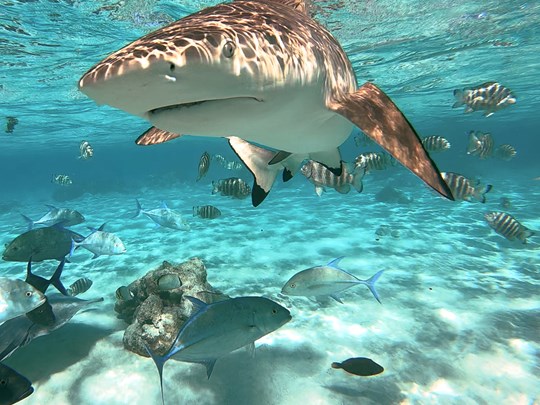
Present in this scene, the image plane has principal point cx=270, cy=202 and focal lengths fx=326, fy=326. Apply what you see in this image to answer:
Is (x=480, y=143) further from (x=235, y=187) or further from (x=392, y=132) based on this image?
(x=392, y=132)

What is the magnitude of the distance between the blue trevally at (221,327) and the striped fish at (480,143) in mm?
7795

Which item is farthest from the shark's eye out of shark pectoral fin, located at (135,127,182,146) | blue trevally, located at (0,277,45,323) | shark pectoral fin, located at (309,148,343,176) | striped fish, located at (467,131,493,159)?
striped fish, located at (467,131,493,159)

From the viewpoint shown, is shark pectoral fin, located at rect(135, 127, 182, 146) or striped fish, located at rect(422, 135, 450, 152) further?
striped fish, located at rect(422, 135, 450, 152)

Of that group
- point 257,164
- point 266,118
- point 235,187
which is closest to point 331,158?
point 257,164

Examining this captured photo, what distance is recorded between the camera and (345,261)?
960cm

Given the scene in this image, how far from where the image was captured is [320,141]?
3.76 meters

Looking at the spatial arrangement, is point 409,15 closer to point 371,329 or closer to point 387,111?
point 371,329

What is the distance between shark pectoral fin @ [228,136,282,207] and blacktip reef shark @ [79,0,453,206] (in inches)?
48.9

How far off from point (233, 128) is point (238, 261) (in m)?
7.95

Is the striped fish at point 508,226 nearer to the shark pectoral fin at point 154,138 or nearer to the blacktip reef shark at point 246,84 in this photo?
the blacktip reef shark at point 246,84

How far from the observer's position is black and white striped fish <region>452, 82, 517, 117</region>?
7742 millimetres

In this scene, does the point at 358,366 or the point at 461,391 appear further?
the point at 461,391

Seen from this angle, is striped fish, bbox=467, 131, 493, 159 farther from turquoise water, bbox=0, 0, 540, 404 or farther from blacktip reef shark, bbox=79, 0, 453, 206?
blacktip reef shark, bbox=79, 0, 453, 206

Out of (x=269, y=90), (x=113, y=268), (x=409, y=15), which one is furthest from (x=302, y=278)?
(x=409, y=15)
